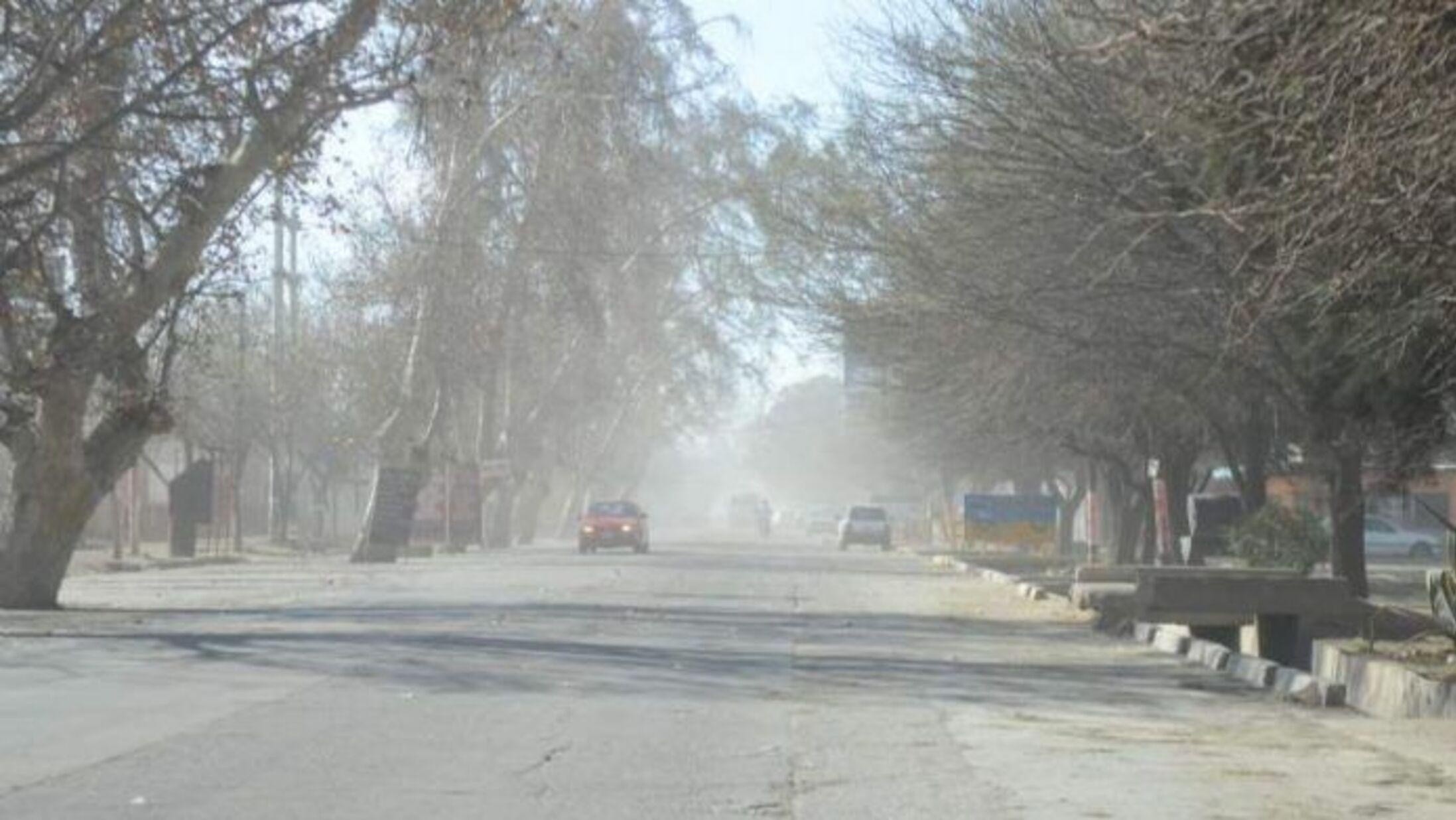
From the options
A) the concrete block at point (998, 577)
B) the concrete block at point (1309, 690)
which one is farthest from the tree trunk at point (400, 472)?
the concrete block at point (1309, 690)

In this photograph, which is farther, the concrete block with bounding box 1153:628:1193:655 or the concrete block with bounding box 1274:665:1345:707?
the concrete block with bounding box 1153:628:1193:655

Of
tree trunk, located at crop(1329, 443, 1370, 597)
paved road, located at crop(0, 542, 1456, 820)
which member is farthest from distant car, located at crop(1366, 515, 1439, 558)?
paved road, located at crop(0, 542, 1456, 820)

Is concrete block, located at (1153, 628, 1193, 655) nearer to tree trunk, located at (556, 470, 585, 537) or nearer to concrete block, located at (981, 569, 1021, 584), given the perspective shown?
concrete block, located at (981, 569, 1021, 584)

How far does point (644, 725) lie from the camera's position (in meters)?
13.7

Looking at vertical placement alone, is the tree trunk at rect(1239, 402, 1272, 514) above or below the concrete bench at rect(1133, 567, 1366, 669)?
above

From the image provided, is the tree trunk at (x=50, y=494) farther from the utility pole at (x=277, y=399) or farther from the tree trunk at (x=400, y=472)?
the tree trunk at (x=400, y=472)

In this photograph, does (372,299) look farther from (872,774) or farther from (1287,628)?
(872,774)

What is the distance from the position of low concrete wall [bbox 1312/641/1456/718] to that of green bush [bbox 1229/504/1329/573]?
26.8 ft

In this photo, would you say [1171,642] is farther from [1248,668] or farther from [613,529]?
[613,529]

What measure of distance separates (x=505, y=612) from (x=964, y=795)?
14502 mm

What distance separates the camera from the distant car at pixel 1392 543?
6272 cm

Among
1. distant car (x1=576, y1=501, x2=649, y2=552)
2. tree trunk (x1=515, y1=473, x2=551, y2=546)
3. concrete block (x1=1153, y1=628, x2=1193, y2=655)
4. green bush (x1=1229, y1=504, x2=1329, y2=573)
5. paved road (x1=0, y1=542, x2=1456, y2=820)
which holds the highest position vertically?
tree trunk (x1=515, y1=473, x2=551, y2=546)

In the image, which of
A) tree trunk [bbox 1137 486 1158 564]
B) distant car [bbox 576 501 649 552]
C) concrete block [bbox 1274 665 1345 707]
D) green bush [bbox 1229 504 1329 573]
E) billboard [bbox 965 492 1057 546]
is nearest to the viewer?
concrete block [bbox 1274 665 1345 707]

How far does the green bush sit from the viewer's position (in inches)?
997
